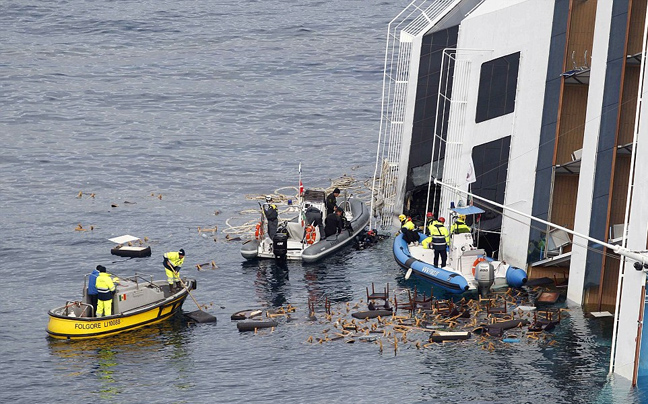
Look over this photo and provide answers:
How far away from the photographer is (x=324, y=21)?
9650 centimetres

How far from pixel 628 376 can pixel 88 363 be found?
52.5 ft

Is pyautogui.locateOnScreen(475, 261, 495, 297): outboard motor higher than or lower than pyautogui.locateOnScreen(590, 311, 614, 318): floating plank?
higher

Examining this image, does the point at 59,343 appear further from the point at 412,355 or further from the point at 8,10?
the point at 8,10

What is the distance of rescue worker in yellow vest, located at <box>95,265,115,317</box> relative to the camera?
4028 cm

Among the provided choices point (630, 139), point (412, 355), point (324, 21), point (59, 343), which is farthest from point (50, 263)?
point (324, 21)

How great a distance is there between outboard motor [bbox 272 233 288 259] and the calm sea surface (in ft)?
1.87

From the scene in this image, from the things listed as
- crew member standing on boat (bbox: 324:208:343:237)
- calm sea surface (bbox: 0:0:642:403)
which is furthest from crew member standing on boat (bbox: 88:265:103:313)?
crew member standing on boat (bbox: 324:208:343:237)

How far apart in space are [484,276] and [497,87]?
7.89m

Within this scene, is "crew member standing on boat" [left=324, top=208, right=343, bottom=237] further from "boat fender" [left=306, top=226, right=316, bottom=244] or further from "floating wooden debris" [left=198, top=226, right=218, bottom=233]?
"floating wooden debris" [left=198, top=226, right=218, bottom=233]

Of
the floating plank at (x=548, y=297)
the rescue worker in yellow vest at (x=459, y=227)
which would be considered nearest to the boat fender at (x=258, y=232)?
the rescue worker in yellow vest at (x=459, y=227)

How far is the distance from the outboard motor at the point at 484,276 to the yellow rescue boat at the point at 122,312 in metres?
10.0

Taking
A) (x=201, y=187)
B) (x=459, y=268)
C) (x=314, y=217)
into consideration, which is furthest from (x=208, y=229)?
(x=459, y=268)

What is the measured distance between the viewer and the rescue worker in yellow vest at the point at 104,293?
132 ft

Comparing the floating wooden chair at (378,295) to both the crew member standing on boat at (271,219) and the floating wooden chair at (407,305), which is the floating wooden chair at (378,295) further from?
the crew member standing on boat at (271,219)
